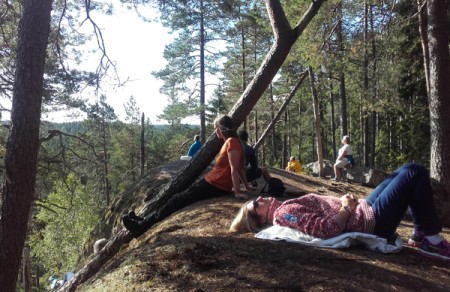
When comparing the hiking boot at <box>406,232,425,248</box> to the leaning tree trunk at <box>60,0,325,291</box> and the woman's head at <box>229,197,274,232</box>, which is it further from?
the leaning tree trunk at <box>60,0,325,291</box>

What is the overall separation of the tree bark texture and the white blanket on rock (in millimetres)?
4186

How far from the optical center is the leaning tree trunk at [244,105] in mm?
6051

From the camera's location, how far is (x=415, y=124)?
20047 millimetres

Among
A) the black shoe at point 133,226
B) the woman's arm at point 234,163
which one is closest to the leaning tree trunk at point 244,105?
the black shoe at point 133,226

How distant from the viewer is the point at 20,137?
5.01 meters

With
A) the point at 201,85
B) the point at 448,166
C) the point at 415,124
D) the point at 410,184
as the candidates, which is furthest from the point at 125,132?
the point at 410,184


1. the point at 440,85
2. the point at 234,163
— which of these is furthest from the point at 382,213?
the point at 440,85

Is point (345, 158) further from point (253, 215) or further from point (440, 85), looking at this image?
point (253, 215)

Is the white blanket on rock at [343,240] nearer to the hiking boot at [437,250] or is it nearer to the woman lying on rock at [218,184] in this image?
the hiking boot at [437,250]

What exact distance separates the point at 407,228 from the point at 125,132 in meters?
35.8

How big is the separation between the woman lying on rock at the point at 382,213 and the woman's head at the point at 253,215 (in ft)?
0.53

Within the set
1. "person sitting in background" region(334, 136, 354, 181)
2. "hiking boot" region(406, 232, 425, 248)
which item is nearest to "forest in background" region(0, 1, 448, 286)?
"person sitting in background" region(334, 136, 354, 181)

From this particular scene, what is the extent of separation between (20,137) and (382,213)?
4341 mm

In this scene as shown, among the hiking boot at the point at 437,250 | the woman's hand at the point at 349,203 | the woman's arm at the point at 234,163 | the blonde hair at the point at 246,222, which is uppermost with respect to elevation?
the woman's arm at the point at 234,163
